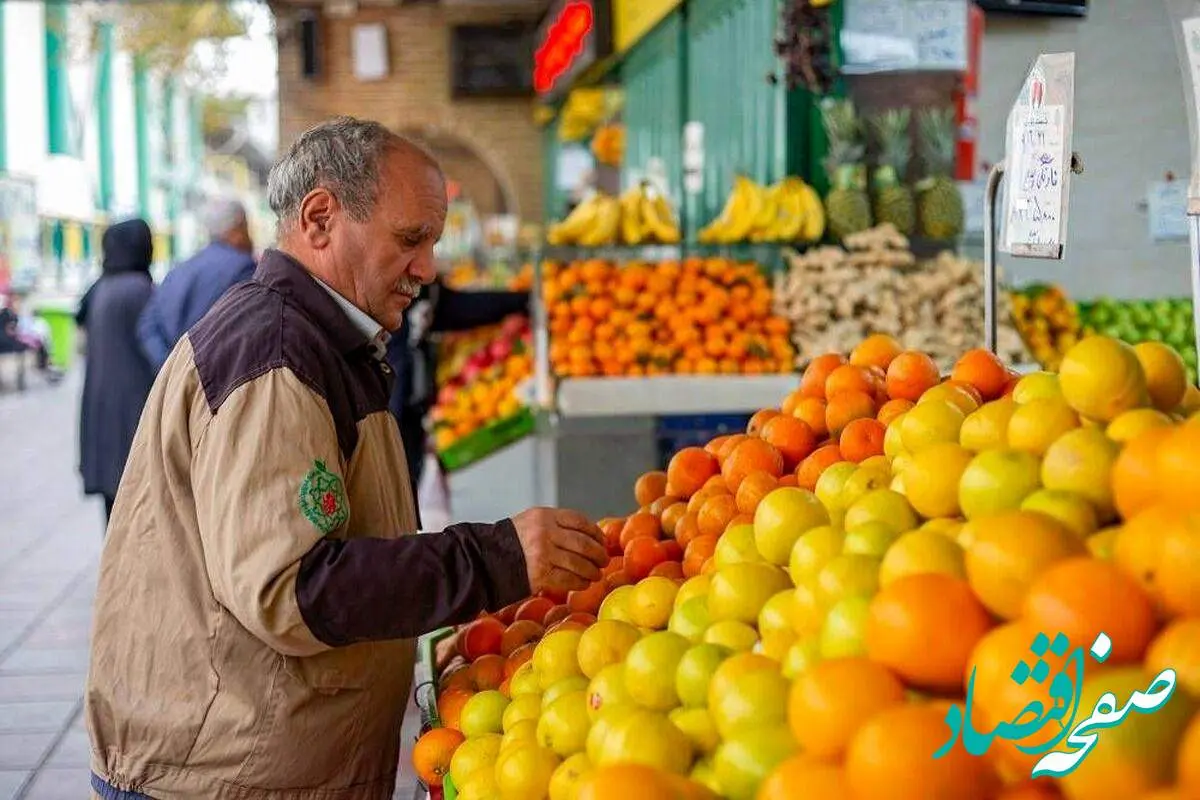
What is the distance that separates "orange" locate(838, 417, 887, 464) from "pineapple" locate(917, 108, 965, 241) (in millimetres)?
3690

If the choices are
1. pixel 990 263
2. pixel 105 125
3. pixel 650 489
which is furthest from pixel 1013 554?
pixel 105 125

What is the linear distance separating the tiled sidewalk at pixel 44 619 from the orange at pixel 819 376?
2032mm

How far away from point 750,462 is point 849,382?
0.87 ft

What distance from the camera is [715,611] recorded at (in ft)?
5.85

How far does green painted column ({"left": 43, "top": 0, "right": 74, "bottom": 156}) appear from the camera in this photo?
69.2 feet

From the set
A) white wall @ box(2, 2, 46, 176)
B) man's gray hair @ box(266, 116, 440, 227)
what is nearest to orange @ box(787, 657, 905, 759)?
man's gray hair @ box(266, 116, 440, 227)

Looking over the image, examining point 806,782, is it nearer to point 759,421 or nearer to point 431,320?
point 759,421

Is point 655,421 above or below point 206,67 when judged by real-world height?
below

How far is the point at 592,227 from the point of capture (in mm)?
6168

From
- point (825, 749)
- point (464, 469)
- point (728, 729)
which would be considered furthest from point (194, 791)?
point (464, 469)

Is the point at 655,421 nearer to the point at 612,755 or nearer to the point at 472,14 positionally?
the point at 612,755

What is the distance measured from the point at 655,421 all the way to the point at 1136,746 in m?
3.98

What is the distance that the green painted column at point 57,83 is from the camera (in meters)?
21.1

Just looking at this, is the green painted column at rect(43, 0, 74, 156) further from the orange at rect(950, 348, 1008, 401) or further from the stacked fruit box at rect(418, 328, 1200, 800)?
the stacked fruit box at rect(418, 328, 1200, 800)
